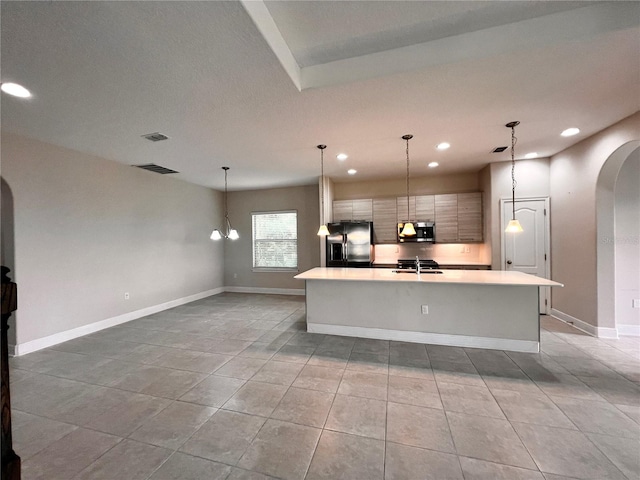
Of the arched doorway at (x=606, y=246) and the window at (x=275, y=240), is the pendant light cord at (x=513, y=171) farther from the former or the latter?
the window at (x=275, y=240)

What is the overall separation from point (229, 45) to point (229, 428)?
9.50 ft

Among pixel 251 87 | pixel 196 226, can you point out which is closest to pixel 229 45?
pixel 251 87

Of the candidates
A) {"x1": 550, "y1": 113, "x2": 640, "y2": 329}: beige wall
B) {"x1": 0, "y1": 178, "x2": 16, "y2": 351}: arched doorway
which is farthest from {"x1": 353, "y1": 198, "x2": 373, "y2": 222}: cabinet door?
{"x1": 0, "y1": 178, "x2": 16, "y2": 351}: arched doorway

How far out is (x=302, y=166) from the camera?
5.03m

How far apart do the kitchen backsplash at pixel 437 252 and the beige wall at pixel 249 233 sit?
5.63 ft

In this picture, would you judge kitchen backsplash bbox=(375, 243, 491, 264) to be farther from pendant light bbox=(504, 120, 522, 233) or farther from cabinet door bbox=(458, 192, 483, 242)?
pendant light bbox=(504, 120, 522, 233)

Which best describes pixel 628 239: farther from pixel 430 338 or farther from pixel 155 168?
pixel 155 168

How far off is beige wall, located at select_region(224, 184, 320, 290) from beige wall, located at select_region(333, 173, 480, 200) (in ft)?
2.68

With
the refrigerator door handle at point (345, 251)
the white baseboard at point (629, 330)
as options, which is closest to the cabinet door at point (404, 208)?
the refrigerator door handle at point (345, 251)

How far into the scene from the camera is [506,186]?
4797 mm

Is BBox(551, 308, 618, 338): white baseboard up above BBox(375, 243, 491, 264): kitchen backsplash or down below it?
below

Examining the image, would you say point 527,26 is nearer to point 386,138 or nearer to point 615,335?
point 386,138

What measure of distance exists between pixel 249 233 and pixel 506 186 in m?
5.98

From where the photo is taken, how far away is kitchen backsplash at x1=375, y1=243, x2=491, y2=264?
5609 mm
